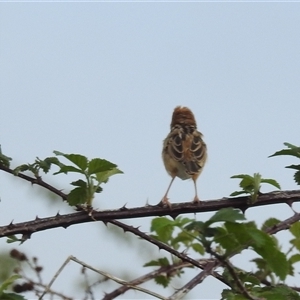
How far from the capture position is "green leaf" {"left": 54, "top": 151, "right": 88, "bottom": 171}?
115 inches

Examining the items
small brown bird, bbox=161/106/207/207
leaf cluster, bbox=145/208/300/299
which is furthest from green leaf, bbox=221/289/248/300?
small brown bird, bbox=161/106/207/207

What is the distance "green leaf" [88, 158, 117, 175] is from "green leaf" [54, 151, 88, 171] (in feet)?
0.10

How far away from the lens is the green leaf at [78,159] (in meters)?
2.92

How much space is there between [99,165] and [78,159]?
4.3 inches

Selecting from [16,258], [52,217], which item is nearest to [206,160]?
[16,258]

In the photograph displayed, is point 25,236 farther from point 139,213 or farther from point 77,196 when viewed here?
point 139,213

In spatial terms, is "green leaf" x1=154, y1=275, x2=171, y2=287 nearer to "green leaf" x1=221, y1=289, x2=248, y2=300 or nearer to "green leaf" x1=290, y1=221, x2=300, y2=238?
"green leaf" x1=290, y1=221, x2=300, y2=238

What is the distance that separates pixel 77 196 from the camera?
3012mm

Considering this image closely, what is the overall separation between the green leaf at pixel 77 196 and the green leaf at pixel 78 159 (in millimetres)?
114

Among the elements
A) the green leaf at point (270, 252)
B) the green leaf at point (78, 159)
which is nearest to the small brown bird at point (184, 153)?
the green leaf at point (78, 159)

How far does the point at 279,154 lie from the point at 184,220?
3.97 ft

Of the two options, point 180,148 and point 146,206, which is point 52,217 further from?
point 180,148

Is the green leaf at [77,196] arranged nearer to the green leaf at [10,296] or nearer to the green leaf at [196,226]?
the green leaf at [10,296]

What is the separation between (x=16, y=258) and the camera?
11.3ft
